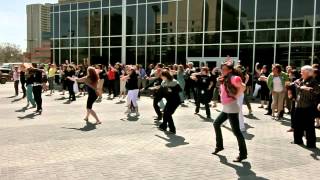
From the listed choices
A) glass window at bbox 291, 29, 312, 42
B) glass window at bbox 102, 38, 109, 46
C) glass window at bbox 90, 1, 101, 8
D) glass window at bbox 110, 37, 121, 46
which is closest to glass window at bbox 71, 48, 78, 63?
glass window at bbox 102, 38, 109, 46

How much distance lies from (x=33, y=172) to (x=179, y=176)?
86.6 inches

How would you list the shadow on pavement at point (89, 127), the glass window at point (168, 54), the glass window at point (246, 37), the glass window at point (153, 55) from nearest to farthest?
the shadow on pavement at point (89, 127) < the glass window at point (246, 37) < the glass window at point (168, 54) < the glass window at point (153, 55)

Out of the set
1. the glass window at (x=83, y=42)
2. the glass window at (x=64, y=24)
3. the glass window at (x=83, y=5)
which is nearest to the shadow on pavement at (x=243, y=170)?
the glass window at (x=83, y=42)

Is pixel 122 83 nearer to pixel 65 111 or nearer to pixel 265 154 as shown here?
pixel 65 111

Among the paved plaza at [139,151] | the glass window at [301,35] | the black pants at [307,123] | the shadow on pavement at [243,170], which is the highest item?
the glass window at [301,35]

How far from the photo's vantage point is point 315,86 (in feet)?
27.6

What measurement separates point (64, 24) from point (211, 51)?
14.7 metres

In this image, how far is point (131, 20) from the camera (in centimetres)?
3022

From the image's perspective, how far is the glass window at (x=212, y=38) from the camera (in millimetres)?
25438

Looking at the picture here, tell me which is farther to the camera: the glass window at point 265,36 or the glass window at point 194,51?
the glass window at point 194,51

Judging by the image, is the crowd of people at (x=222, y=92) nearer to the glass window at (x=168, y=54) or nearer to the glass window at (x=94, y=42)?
the glass window at (x=168, y=54)

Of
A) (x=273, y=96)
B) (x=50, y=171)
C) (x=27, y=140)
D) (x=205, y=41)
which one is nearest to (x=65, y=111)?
(x=27, y=140)

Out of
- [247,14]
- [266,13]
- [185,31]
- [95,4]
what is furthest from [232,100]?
[95,4]

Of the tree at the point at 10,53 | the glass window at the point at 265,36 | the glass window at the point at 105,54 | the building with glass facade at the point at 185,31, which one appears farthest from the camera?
the tree at the point at 10,53
